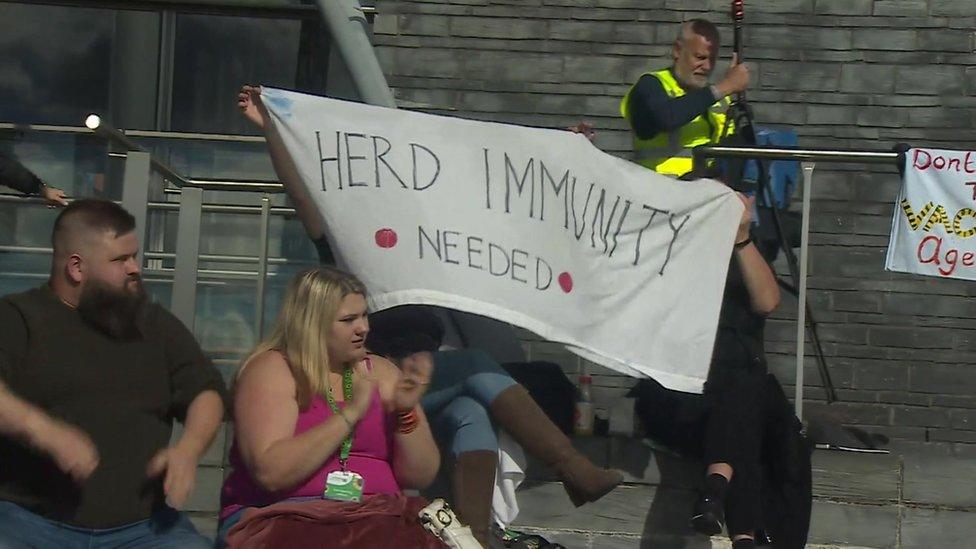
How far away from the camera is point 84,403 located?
5012mm

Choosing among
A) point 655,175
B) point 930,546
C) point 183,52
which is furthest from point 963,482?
point 183,52

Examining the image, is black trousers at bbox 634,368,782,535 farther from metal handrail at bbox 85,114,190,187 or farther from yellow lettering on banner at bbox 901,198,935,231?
metal handrail at bbox 85,114,190,187

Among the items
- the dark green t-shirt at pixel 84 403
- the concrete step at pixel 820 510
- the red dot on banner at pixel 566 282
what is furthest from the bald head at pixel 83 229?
the concrete step at pixel 820 510

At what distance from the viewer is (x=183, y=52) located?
984cm

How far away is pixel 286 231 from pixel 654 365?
161 cm

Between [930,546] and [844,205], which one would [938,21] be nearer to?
[844,205]

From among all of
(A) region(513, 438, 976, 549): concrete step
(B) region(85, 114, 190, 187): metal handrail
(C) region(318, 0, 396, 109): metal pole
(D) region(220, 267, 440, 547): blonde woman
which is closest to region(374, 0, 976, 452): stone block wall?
(C) region(318, 0, 396, 109): metal pole

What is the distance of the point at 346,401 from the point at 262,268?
5.14ft

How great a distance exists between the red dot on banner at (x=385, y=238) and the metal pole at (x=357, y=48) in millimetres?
2286

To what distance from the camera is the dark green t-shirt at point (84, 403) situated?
4.87 meters

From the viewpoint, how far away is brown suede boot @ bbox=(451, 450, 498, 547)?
17.9 feet

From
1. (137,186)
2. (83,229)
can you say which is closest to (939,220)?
(137,186)

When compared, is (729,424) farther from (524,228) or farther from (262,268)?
(262,268)

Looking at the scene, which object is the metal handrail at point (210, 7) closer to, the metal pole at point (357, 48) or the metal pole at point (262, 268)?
the metal pole at point (357, 48)
